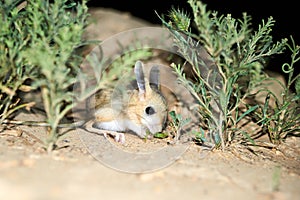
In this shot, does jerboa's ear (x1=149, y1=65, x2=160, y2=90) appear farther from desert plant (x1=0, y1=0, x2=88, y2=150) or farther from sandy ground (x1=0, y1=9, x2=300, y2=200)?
desert plant (x1=0, y1=0, x2=88, y2=150)

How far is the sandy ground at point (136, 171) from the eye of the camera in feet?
7.19

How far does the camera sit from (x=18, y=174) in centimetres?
229

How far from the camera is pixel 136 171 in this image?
8.49ft

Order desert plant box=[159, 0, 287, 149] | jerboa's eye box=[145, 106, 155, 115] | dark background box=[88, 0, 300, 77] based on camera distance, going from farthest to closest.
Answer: dark background box=[88, 0, 300, 77] < jerboa's eye box=[145, 106, 155, 115] < desert plant box=[159, 0, 287, 149]

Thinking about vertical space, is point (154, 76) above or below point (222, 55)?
above

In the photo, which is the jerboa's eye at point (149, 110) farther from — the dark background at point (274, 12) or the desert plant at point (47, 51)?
the dark background at point (274, 12)

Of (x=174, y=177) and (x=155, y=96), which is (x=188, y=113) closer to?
(x=155, y=96)

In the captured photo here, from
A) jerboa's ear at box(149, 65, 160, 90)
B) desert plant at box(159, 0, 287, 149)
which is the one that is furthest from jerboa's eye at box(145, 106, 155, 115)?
desert plant at box(159, 0, 287, 149)

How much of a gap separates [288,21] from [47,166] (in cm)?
383

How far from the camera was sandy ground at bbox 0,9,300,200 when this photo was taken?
2.19 metres

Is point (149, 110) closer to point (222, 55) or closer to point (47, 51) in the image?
point (222, 55)

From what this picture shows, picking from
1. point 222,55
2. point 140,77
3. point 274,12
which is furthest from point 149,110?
point 274,12

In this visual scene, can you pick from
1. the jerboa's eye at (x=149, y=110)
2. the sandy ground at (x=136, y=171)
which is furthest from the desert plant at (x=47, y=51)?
the jerboa's eye at (x=149, y=110)

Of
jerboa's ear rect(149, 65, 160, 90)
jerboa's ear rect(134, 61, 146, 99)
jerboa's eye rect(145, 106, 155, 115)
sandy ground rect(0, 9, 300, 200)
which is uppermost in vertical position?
jerboa's ear rect(149, 65, 160, 90)
